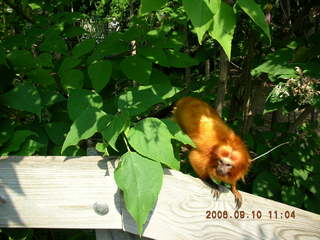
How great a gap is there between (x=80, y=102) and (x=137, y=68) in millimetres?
475

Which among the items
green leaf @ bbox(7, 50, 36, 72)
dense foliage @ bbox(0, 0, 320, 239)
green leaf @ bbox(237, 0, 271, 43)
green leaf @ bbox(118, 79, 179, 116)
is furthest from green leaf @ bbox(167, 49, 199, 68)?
green leaf @ bbox(237, 0, 271, 43)

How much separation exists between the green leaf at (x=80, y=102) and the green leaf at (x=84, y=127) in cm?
14

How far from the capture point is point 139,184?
1.25 metres

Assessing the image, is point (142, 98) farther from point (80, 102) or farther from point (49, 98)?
point (49, 98)

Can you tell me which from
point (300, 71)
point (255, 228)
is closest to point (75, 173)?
point (255, 228)

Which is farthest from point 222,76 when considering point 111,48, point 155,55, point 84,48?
point 84,48

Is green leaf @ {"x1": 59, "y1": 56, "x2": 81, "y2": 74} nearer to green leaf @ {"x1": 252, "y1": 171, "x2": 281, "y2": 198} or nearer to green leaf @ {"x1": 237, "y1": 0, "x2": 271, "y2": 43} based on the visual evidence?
green leaf @ {"x1": 237, "y1": 0, "x2": 271, "y2": 43}

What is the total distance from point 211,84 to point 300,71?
0.92 m

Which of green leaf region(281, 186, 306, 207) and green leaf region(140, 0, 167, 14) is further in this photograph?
green leaf region(281, 186, 306, 207)

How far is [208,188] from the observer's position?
150 cm

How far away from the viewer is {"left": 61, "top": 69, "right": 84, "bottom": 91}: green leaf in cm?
198

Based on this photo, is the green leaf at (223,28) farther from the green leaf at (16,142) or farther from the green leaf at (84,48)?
the green leaf at (84,48)

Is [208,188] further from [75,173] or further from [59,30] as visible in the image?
[59,30]

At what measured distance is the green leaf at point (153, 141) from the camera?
4.24 feet
